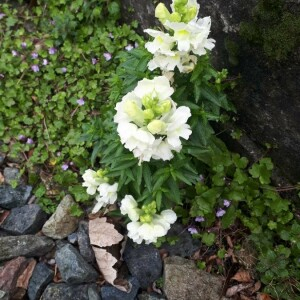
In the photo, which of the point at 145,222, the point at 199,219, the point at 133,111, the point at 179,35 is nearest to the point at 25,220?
the point at 145,222

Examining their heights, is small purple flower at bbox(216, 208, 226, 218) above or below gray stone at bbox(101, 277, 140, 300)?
above

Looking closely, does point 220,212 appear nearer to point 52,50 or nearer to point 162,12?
point 162,12

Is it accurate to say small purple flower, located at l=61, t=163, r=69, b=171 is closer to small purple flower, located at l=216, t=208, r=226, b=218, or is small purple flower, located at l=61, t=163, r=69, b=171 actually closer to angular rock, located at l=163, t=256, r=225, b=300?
angular rock, located at l=163, t=256, r=225, b=300

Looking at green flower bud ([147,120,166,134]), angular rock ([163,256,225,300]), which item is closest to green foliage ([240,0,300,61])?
green flower bud ([147,120,166,134])

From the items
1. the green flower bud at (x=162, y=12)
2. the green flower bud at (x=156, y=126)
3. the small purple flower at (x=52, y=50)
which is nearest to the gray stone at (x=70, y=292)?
the green flower bud at (x=156, y=126)

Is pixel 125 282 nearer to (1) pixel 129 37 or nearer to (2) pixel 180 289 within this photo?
(2) pixel 180 289

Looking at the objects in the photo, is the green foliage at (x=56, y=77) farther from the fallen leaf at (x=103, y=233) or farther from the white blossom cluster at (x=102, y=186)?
the white blossom cluster at (x=102, y=186)
